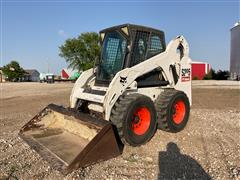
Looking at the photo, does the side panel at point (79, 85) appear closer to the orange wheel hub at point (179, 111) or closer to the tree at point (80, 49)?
the orange wheel hub at point (179, 111)

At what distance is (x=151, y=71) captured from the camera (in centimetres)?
588

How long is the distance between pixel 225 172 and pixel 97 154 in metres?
2.01

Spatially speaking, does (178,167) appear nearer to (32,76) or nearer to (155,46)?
(155,46)

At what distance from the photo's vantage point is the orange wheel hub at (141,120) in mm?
4969

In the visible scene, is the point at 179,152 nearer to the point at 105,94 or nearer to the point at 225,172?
the point at 225,172

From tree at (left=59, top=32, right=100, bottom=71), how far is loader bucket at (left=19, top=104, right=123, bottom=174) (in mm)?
35022

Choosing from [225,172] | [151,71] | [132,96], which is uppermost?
[151,71]

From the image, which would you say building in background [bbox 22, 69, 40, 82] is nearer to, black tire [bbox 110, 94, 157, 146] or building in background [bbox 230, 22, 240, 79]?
building in background [bbox 230, 22, 240, 79]

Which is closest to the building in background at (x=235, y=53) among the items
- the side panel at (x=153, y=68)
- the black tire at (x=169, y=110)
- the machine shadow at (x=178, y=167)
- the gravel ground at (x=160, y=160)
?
the side panel at (x=153, y=68)

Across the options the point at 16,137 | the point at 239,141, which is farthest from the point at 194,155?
the point at 16,137

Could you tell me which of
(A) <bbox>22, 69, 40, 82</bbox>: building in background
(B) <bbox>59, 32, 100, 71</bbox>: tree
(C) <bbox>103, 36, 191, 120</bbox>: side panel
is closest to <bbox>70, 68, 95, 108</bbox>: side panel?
(C) <bbox>103, 36, 191, 120</bbox>: side panel

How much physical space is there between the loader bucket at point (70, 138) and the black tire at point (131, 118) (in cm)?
21

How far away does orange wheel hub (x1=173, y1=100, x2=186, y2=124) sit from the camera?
6.07 m

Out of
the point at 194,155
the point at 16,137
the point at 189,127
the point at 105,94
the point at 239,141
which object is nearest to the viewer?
the point at 194,155
